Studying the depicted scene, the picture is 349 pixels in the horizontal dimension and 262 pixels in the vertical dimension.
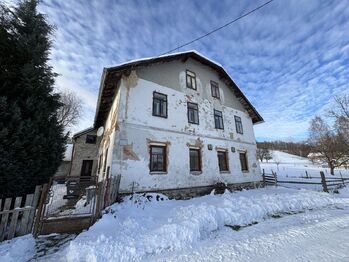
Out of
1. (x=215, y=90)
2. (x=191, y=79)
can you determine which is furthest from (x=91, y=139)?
(x=215, y=90)

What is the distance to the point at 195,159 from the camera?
11.3 metres

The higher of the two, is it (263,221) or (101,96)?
(101,96)

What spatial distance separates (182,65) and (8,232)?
12079mm

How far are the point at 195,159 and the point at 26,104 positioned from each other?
8829mm

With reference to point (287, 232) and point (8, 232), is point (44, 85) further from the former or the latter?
point (287, 232)


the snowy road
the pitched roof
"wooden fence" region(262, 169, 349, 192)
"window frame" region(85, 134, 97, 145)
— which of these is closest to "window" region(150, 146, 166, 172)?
the pitched roof

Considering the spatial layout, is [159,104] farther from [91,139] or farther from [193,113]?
[91,139]

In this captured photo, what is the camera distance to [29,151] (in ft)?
20.5

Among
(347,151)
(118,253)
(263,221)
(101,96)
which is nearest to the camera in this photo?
(118,253)

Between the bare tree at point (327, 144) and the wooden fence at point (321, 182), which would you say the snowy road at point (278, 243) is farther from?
the bare tree at point (327, 144)

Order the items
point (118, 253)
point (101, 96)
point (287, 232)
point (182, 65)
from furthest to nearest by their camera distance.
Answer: point (182, 65), point (101, 96), point (287, 232), point (118, 253)

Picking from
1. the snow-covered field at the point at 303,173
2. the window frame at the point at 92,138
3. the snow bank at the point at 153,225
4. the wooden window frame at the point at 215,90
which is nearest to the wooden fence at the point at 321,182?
the snow-covered field at the point at 303,173

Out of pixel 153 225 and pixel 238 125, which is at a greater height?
pixel 238 125

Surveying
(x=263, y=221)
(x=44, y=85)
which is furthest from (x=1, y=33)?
(x=263, y=221)
